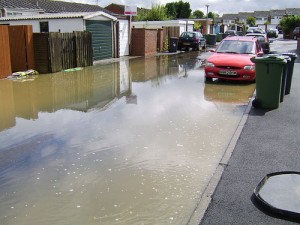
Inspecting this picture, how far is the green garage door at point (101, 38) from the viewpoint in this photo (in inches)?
817

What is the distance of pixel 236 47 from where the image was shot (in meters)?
14.1

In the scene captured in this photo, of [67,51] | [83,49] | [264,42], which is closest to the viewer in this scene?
[67,51]

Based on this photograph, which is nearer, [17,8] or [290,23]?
[17,8]

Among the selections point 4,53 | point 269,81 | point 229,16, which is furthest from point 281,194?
point 229,16

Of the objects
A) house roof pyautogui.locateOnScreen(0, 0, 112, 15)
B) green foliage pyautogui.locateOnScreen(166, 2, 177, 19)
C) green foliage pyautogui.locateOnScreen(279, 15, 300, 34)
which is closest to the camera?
house roof pyautogui.locateOnScreen(0, 0, 112, 15)

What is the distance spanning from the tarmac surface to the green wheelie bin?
0.83 feet

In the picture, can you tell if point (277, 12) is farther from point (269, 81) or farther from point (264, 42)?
point (269, 81)

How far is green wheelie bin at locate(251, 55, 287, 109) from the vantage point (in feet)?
29.0

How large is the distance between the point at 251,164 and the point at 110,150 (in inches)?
87.6

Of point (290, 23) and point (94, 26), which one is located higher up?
point (290, 23)

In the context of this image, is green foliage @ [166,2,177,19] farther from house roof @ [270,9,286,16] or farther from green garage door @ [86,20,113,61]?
house roof @ [270,9,286,16]

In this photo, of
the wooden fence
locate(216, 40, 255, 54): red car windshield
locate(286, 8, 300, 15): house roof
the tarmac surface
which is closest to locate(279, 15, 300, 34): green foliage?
the wooden fence

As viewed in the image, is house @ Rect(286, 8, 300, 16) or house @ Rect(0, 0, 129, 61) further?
house @ Rect(286, 8, 300, 16)

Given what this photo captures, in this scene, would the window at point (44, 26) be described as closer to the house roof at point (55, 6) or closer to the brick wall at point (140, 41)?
the brick wall at point (140, 41)
